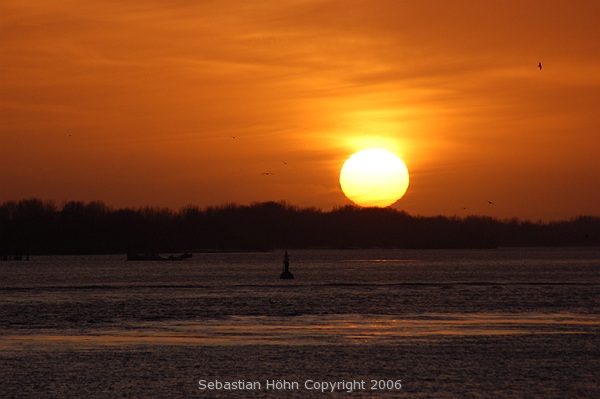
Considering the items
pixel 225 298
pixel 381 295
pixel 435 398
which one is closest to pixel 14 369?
pixel 435 398

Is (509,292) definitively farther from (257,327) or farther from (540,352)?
(540,352)

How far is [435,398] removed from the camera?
119 feet

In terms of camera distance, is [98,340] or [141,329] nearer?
[98,340]

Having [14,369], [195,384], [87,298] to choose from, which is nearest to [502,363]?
[195,384]

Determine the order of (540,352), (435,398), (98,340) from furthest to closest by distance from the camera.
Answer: (98,340) → (540,352) → (435,398)

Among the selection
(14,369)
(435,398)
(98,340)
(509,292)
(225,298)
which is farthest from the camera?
(509,292)

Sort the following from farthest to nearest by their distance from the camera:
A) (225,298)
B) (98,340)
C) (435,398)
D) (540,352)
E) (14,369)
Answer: (225,298) < (98,340) < (540,352) < (14,369) < (435,398)

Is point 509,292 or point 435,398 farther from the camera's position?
point 509,292

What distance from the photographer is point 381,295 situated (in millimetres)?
106875

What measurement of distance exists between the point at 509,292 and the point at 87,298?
45125 millimetres

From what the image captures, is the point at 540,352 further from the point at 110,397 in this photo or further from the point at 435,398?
the point at 110,397

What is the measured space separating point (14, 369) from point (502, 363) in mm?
21212

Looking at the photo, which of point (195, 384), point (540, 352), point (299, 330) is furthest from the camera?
point (299, 330)

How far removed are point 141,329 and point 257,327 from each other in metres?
7.30
